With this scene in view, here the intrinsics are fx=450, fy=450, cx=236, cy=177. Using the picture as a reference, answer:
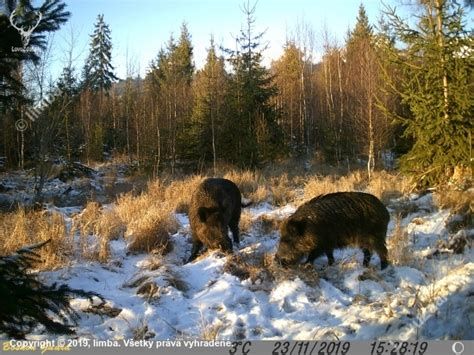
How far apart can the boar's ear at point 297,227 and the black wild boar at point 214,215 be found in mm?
1172

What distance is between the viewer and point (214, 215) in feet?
23.9

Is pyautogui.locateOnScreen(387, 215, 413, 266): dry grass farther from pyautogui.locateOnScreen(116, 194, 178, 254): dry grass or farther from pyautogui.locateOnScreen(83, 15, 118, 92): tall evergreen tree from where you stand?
pyautogui.locateOnScreen(83, 15, 118, 92): tall evergreen tree

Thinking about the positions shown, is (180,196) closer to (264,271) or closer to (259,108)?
(264,271)

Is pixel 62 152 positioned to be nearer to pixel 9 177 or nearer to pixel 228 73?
pixel 9 177

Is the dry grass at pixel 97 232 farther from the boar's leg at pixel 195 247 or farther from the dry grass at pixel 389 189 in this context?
the dry grass at pixel 389 189

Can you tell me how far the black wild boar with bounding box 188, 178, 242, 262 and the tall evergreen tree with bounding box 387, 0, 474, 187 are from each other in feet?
15.1

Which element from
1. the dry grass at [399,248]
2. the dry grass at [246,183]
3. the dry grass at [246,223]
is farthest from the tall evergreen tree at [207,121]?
the dry grass at [399,248]

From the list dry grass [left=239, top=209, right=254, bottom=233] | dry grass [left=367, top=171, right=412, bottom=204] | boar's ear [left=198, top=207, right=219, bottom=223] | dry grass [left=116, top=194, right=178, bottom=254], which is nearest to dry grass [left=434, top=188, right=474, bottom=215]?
dry grass [left=367, top=171, right=412, bottom=204]

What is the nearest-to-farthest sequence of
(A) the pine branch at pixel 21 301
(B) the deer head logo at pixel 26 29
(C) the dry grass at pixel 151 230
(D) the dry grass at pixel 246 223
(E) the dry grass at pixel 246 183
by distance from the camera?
(A) the pine branch at pixel 21 301, (C) the dry grass at pixel 151 230, (D) the dry grass at pixel 246 223, (B) the deer head logo at pixel 26 29, (E) the dry grass at pixel 246 183

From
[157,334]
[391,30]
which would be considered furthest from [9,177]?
[157,334]

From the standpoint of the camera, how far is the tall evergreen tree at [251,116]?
2178 centimetres

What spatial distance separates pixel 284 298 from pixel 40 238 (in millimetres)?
3933

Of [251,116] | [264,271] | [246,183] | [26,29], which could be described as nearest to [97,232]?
[264,271]

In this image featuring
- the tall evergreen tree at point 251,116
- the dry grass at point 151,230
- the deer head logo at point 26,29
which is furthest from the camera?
the tall evergreen tree at point 251,116
